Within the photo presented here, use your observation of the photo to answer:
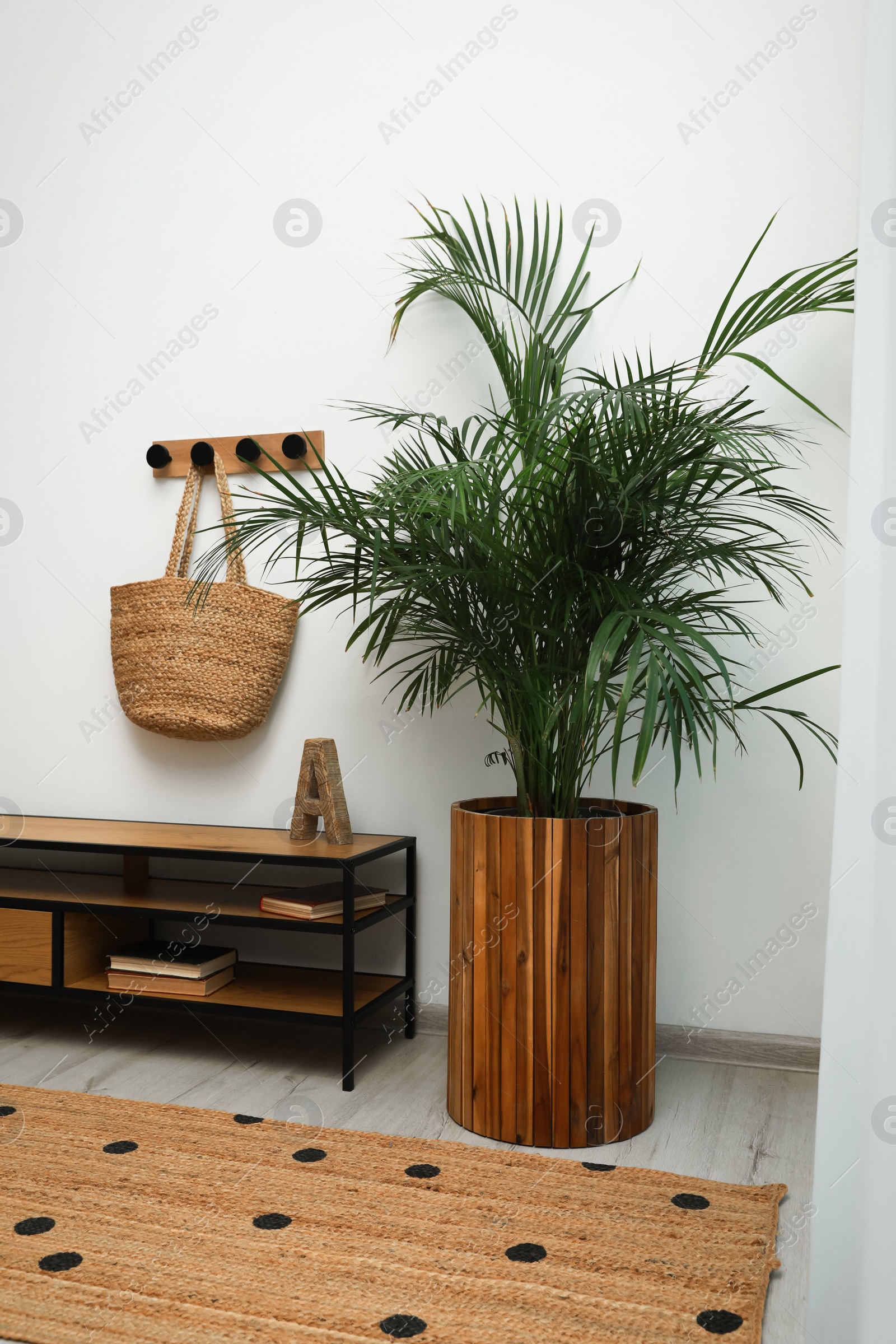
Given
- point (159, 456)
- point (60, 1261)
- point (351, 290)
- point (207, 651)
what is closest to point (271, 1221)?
point (60, 1261)

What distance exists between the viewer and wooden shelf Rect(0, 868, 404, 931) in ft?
7.18

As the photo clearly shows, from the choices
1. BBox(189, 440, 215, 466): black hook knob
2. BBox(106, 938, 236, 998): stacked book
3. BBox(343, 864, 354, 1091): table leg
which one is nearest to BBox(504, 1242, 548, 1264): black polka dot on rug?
BBox(343, 864, 354, 1091): table leg

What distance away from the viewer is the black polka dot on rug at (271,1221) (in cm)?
150

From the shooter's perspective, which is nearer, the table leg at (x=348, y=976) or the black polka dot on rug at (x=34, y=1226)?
the black polka dot on rug at (x=34, y=1226)

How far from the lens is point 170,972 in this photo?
2301mm

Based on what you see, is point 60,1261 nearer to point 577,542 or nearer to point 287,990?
point 287,990

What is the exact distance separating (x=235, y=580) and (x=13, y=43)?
1833 mm

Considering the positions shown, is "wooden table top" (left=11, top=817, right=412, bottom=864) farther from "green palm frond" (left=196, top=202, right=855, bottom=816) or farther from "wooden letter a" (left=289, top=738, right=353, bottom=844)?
"green palm frond" (left=196, top=202, right=855, bottom=816)

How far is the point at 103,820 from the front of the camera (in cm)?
275

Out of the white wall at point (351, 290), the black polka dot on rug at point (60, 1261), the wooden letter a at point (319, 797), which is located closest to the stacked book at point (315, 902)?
the wooden letter a at point (319, 797)

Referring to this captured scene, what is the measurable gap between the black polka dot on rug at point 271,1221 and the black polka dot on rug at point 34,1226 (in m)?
0.30

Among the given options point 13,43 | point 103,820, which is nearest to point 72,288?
point 13,43

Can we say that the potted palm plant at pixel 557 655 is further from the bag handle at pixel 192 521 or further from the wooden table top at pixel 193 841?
the bag handle at pixel 192 521

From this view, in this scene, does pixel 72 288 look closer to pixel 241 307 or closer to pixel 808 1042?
pixel 241 307
